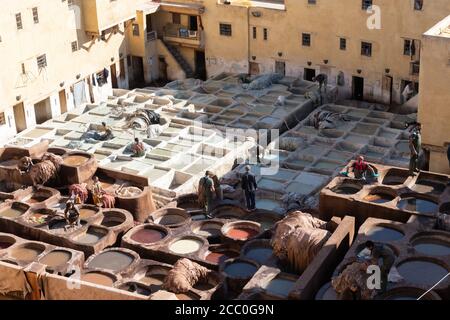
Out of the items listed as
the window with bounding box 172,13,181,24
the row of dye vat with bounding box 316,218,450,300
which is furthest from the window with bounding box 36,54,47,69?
the row of dye vat with bounding box 316,218,450,300

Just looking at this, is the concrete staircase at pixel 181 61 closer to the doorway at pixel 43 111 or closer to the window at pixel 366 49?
the doorway at pixel 43 111

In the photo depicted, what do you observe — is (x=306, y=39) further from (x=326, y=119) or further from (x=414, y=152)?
(x=414, y=152)

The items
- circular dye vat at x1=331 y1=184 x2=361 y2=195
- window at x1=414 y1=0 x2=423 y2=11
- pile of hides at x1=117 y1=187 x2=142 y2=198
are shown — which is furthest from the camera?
window at x1=414 y1=0 x2=423 y2=11

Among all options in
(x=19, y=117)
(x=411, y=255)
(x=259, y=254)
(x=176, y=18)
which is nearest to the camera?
(x=411, y=255)

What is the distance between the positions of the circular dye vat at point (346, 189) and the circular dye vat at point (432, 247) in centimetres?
412

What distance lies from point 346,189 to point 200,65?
29298 mm

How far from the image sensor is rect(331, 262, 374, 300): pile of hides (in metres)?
21.1

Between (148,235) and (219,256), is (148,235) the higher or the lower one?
the higher one

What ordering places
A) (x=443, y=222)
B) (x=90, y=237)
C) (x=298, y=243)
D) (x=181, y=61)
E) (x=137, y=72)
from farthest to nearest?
(x=137, y=72)
(x=181, y=61)
(x=90, y=237)
(x=443, y=222)
(x=298, y=243)

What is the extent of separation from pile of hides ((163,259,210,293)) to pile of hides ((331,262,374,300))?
18.6ft

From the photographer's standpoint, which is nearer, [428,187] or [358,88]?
[428,187]

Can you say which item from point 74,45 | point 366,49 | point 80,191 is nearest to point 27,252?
point 80,191

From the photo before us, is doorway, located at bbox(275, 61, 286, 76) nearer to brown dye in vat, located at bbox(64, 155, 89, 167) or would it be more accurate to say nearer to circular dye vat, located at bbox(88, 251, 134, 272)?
brown dye in vat, located at bbox(64, 155, 89, 167)

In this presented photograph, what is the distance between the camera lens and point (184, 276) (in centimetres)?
2523
